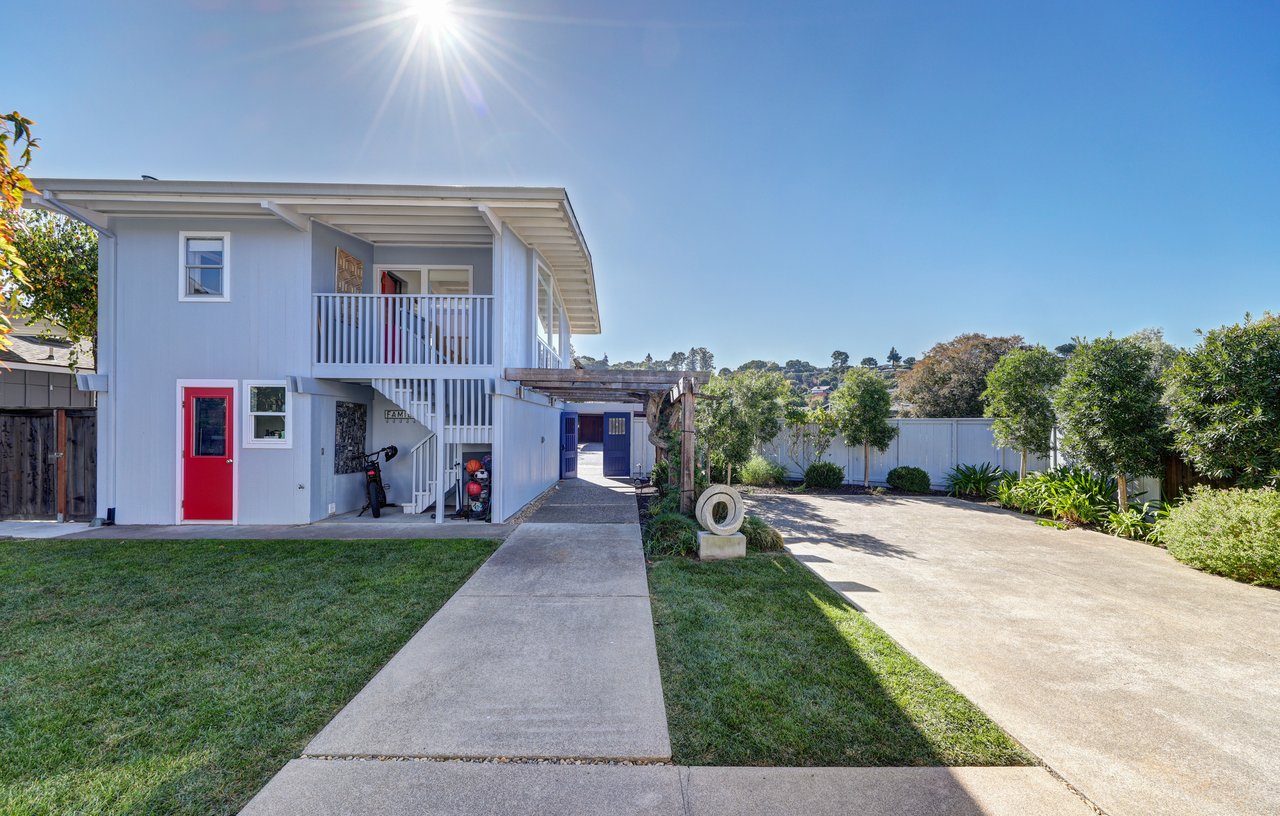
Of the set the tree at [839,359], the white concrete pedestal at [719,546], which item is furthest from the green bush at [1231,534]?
the tree at [839,359]

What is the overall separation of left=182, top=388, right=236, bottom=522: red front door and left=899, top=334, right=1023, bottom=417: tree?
86.2ft

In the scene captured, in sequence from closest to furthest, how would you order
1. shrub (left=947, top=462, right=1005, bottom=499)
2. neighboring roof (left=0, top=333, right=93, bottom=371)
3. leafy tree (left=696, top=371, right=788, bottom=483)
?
neighboring roof (left=0, top=333, right=93, bottom=371), shrub (left=947, top=462, right=1005, bottom=499), leafy tree (left=696, top=371, right=788, bottom=483)

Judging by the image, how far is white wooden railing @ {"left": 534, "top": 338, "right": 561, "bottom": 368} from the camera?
9.95 meters

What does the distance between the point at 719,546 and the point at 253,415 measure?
7.59 meters

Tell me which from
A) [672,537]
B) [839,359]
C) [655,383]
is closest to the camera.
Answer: [672,537]

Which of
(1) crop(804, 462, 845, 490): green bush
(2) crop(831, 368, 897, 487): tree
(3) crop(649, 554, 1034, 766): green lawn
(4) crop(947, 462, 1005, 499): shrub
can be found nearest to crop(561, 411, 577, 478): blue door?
(1) crop(804, 462, 845, 490): green bush

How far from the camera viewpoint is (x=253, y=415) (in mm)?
7762

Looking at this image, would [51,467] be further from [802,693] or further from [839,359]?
[839,359]

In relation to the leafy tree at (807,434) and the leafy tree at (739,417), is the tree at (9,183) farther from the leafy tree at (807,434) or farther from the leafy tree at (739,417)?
the leafy tree at (807,434)

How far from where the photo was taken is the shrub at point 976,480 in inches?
468

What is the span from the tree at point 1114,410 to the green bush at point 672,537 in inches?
282

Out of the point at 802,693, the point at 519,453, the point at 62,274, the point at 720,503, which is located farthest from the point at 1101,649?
the point at 62,274

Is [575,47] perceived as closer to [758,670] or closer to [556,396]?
[556,396]

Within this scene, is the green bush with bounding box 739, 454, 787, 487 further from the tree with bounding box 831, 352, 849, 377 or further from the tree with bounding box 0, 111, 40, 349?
the tree with bounding box 831, 352, 849, 377
